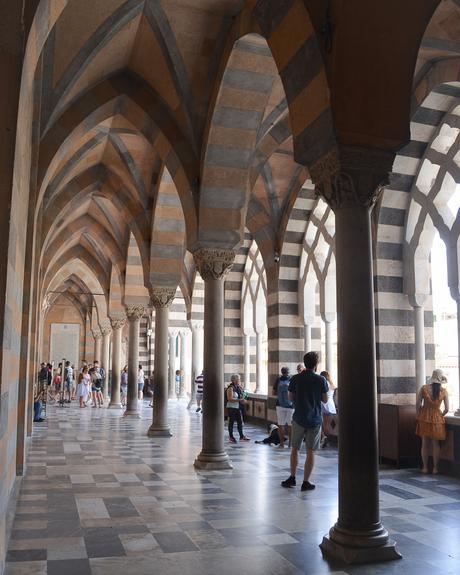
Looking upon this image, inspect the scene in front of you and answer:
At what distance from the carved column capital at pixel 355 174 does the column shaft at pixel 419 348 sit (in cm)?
479

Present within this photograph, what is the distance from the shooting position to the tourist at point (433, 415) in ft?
24.1

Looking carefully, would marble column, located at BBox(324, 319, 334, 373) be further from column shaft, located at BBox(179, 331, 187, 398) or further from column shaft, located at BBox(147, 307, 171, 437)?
column shaft, located at BBox(179, 331, 187, 398)

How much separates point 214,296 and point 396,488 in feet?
11.0

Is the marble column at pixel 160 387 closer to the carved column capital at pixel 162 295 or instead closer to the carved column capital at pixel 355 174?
the carved column capital at pixel 162 295

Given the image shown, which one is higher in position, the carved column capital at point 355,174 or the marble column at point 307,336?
the carved column capital at point 355,174

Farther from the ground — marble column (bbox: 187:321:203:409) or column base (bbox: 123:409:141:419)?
marble column (bbox: 187:321:203:409)

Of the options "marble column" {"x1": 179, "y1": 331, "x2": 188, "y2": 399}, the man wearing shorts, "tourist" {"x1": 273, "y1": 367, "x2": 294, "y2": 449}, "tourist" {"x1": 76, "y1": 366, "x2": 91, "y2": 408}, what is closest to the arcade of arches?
the man wearing shorts

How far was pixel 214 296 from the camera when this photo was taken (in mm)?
8219

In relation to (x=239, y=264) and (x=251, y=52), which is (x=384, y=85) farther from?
(x=239, y=264)

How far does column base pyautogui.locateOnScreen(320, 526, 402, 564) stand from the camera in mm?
4012

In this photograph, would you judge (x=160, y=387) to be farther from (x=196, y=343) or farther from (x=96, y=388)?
(x=96, y=388)

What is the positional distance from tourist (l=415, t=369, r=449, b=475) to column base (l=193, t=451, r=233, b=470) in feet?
8.04

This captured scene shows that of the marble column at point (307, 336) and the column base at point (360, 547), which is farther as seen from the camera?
the marble column at point (307, 336)

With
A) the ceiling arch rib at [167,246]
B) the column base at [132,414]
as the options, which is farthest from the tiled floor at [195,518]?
the column base at [132,414]
